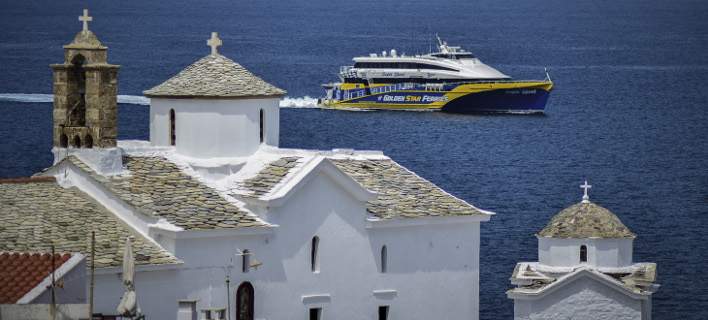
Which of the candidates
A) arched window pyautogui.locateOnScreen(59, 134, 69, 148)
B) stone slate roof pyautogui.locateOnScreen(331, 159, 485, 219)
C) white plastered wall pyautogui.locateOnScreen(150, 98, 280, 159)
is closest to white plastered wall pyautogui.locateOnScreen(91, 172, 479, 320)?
stone slate roof pyautogui.locateOnScreen(331, 159, 485, 219)

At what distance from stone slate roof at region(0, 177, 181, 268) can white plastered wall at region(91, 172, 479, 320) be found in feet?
2.42

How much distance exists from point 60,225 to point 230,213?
12.7ft

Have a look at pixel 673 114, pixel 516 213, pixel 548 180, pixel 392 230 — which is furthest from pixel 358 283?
pixel 673 114

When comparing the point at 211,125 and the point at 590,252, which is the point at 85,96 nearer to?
the point at 211,125

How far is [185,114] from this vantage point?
5012cm

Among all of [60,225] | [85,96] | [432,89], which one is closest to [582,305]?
[85,96]

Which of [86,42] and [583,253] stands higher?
[86,42]

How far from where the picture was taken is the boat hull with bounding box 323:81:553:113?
528ft

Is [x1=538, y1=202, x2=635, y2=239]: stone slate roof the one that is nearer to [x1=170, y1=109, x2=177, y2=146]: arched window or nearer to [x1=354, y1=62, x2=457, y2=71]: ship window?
[x1=170, y1=109, x2=177, y2=146]: arched window

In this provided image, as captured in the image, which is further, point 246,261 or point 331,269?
point 331,269

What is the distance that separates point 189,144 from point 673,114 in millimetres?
114788

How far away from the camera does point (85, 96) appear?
4797 cm

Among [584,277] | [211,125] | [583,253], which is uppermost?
[211,125]

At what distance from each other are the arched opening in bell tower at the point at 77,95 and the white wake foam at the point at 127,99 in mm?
95210
